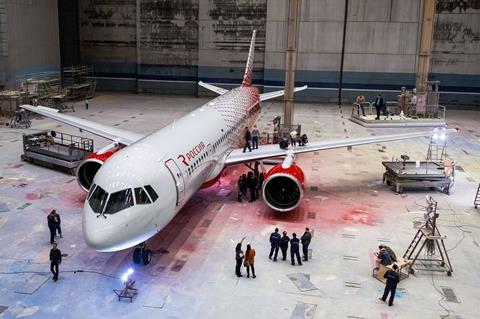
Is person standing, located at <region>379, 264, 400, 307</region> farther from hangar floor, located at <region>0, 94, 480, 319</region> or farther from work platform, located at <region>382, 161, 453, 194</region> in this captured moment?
work platform, located at <region>382, 161, 453, 194</region>

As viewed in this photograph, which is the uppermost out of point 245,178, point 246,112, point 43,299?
point 246,112

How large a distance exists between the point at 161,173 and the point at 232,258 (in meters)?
4.29

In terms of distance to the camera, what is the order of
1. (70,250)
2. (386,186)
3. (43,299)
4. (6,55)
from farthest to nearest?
1. (6,55)
2. (386,186)
3. (70,250)
4. (43,299)

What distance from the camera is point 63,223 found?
21859mm

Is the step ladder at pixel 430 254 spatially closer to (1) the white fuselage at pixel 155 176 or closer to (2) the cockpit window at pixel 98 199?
(1) the white fuselage at pixel 155 176

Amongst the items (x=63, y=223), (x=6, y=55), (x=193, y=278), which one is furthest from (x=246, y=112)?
(x=6, y=55)

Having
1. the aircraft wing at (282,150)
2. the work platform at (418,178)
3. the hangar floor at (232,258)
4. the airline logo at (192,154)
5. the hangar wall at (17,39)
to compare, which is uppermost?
the hangar wall at (17,39)

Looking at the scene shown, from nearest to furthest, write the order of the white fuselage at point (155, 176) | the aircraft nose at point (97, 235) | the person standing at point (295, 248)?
the aircraft nose at point (97, 235)
the white fuselage at point (155, 176)
the person standing at point (295, 248)

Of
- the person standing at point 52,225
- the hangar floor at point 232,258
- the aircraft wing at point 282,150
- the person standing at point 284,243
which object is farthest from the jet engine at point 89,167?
the person standing at point 284,243

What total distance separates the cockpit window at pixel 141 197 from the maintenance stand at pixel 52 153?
13.4 m

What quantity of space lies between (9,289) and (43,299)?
1.43 metres

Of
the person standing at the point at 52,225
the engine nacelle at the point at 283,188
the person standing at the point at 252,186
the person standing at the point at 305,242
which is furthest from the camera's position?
the person standing at the point at 252,186

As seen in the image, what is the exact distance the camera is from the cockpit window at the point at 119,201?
52.7 ft

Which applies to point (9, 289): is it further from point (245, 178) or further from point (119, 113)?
point (119, 113)
